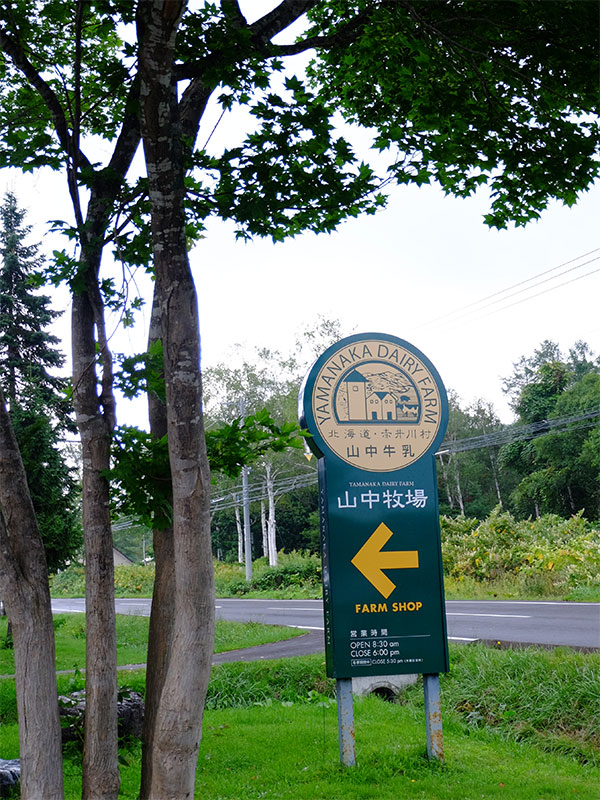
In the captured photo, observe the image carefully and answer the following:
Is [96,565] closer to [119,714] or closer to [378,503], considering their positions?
[378,503]

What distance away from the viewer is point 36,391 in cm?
1540

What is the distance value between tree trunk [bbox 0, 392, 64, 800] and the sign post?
2790mm

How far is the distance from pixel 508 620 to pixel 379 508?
354 inches

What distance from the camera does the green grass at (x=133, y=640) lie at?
44.8 ft

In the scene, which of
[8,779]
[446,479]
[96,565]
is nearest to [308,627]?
[8,779]

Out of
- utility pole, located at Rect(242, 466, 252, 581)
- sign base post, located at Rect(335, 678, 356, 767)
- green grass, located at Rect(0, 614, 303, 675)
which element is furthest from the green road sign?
utility pole, located at Rect(242, 466, 252, 581)

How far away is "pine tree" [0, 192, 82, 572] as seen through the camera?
14602 millimetres

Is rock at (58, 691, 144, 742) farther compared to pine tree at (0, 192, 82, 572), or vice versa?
pine tree at (0, 192, 82, 572)

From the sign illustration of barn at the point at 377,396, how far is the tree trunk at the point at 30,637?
318 centimetres

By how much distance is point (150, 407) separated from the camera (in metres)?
4.96

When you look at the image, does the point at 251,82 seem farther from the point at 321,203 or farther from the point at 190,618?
the point at 190,618

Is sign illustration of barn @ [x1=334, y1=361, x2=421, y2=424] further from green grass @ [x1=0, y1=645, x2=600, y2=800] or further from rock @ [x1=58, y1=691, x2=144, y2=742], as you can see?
rock @ [x1=58, y1=691, x2=144, y2=742]

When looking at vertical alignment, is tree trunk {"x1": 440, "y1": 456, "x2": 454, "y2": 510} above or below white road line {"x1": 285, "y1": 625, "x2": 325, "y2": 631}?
above

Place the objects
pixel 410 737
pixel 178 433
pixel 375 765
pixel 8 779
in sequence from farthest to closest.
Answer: pixel 410 737 → pixel 375 765 → pixel 8 779 → pixel 178 433
